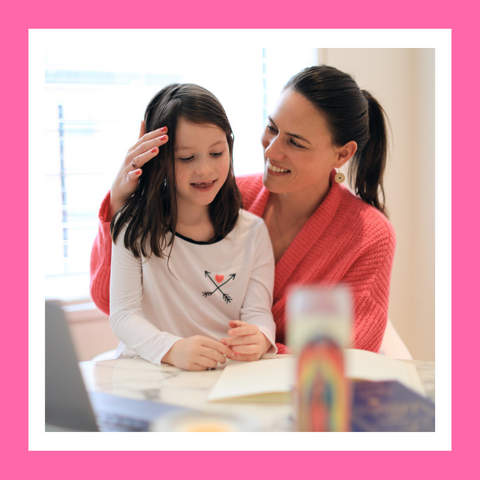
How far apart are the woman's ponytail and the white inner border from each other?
0.39 m

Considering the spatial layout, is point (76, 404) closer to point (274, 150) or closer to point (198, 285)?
point (198, 285)

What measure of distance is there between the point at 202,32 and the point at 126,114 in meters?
1.09

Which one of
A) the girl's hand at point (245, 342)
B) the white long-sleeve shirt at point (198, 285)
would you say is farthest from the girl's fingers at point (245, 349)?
the white long-sleeve shirt at point (198, 285)

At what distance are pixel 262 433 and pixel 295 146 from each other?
0.69 metres

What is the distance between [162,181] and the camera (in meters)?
0.98

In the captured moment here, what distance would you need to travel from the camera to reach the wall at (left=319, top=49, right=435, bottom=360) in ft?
5.82

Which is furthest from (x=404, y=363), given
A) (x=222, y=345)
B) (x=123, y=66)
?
(x=123, y=66)

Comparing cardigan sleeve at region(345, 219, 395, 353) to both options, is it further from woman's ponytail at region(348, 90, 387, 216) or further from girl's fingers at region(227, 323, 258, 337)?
girl's fingers at region(227, 323, 258, 337)

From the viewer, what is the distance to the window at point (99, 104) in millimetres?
1788

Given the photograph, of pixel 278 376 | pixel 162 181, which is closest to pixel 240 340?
pixel 278 376

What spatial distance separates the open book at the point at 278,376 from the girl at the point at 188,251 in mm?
49

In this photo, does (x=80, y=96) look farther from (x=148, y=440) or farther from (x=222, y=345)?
(x=148, y=440)

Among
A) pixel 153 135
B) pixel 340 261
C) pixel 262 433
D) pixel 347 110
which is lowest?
pixel 262 433

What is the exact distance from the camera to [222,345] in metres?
0.85
